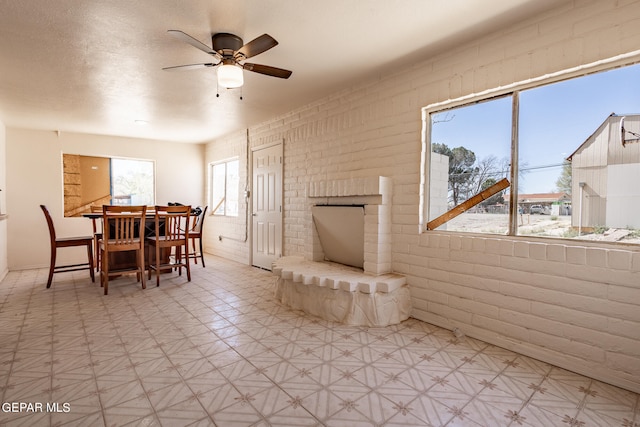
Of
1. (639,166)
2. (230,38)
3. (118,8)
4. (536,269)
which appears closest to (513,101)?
(639,166)

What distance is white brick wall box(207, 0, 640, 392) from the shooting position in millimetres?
1931

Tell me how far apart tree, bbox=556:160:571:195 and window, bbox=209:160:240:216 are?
4874 mm

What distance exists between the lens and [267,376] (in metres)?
2.01

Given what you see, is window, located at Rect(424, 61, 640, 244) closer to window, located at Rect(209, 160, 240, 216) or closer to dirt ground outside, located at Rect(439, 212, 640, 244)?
dirt ground outside, located at Rect(439, 212, 640, 244)

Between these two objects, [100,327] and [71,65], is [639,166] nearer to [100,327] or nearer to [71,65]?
[100,327]

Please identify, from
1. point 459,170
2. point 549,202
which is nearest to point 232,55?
point 459,170

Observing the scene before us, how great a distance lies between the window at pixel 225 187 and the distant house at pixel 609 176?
16.4 ft

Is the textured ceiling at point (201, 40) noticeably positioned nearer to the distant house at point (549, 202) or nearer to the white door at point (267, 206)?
the white door at point (267, 206)

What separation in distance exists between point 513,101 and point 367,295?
193cm

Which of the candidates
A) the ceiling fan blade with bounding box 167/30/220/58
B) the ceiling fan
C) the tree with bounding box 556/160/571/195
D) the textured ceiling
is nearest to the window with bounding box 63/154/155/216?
the textured ceiling

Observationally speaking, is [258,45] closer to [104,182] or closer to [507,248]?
[507,248]

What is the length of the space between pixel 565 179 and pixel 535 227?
38 cm

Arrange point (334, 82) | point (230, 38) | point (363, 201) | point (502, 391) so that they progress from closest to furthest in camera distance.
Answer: point (502, 391) → point (230, 38) → point (363, 201) → point (334, 82)

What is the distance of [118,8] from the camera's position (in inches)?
82.1
